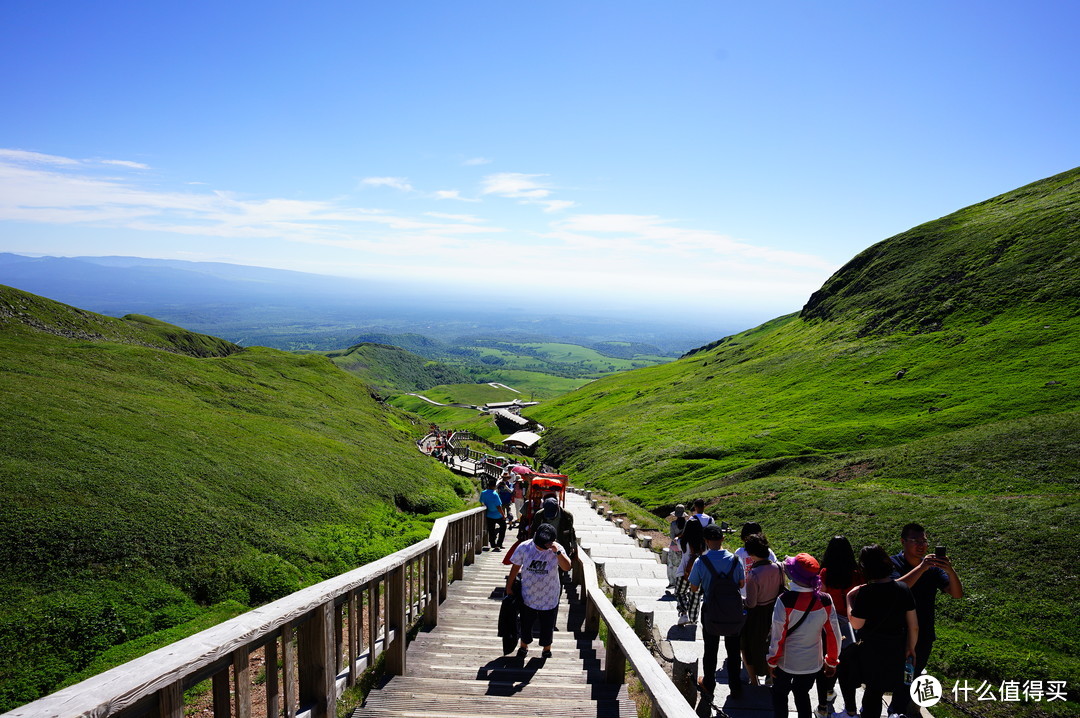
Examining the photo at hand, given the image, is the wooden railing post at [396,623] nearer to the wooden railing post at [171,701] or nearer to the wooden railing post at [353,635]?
the wooden railing post at [353,635]

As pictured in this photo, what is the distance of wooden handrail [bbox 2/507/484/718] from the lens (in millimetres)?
2531

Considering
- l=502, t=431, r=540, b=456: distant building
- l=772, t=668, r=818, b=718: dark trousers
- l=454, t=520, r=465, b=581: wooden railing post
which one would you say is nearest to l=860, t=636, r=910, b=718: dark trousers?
l=772, t=668, r=818, b=718: dark trousers

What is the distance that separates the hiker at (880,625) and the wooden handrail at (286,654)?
5.25 metres

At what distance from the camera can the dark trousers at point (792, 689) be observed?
6074mm

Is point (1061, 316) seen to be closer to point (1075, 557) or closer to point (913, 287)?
point (913, 287)

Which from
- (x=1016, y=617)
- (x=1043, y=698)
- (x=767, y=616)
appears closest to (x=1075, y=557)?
(x=1016, y=617)

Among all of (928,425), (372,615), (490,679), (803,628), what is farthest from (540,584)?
(928,425)

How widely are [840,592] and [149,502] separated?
551 inches

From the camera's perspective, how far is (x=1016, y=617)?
41.0 feet

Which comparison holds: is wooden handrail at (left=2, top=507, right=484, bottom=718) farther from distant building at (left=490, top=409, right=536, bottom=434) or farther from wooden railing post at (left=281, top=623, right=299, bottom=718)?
distant building at (left=490, top=409, right=536, bottom=434)

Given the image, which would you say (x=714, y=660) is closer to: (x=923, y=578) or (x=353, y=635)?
(x=923, y=578)

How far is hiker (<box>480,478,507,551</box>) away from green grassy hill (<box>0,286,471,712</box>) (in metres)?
3.07

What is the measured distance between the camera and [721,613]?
7.02 metres

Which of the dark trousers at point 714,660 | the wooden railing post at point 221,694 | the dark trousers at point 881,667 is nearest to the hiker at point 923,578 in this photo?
the dark trousers at point 881,667
